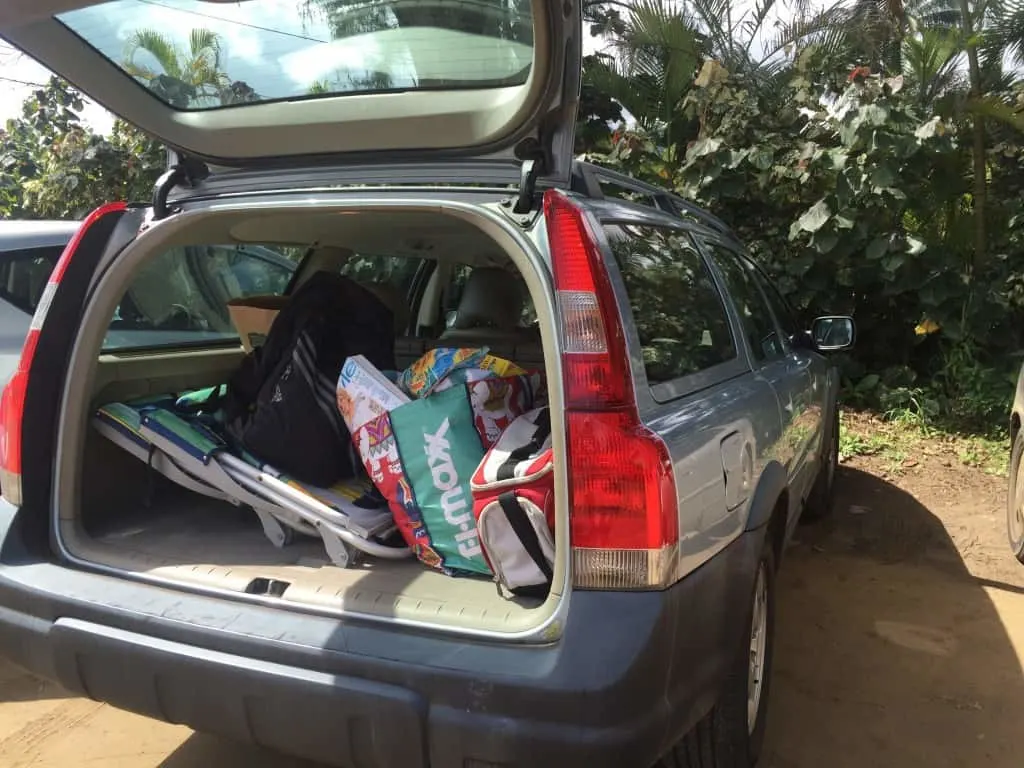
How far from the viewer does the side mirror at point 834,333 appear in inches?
154

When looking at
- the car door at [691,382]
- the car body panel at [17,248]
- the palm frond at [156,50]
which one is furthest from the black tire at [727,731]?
the car body panel at [17,248]

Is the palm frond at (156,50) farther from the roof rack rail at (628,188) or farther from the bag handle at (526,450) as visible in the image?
the bag handle at (526,450)

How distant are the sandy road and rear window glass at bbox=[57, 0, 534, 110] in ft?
6.70

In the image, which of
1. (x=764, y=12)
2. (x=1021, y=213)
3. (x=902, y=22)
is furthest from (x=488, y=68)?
(x=764, y=12)

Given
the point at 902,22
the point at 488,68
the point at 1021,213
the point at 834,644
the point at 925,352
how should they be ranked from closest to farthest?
the point at 488,68 → the point at 834,644 → the point at 1021,213 → the point at 925,352 → the point at 902,22

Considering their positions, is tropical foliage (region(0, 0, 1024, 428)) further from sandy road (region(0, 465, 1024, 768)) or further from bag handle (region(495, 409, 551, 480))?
bag handle (region(495, 409, 551, 480))

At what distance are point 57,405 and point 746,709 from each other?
82.0 inches

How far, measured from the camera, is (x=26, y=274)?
4.07 m

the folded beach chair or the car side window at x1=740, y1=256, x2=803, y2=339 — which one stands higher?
the car side window at x1=740, y1=256, x2=803, y2=339

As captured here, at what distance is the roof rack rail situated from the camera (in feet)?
6.97

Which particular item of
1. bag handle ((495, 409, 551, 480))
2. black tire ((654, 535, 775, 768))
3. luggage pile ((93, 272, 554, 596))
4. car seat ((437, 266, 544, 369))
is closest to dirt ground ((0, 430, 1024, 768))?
black tire ((654, 535, 775, 768))

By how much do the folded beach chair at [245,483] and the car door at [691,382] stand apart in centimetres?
90

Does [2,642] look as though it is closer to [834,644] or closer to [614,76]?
[834,644]

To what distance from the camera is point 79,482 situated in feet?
7.92
